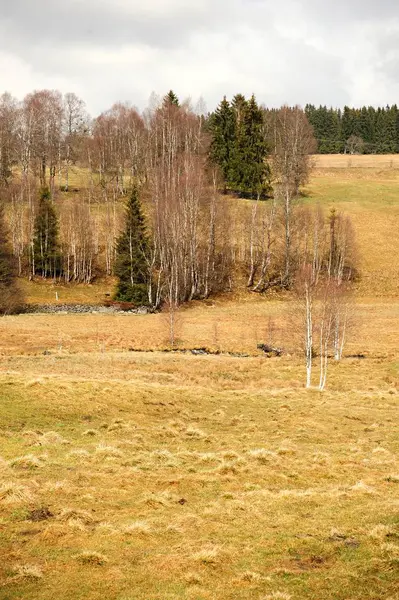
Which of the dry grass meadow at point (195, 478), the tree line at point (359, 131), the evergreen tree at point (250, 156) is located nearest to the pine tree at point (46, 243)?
the dry grass meadow at point (195, 478)

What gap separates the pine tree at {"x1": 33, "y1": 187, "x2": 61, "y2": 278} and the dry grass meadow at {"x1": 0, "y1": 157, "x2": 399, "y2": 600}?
34.0 m

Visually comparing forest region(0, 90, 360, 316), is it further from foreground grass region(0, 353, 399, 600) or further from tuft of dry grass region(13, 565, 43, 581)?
tuft of dry grass region(13, 565, 43, 581)

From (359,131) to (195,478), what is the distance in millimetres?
173074

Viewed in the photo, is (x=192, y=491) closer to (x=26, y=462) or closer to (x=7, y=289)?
(x=26, y=462)

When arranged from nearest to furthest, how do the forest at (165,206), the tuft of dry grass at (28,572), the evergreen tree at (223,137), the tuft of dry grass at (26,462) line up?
the tuft of dry grass at (28,572), the tuft of dry grass at (26,462), the forest at (165,206), the evergreen tree at (223,137)

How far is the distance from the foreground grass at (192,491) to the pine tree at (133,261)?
3622 cm

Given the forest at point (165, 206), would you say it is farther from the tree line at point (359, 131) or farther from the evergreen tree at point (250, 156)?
the tree line at point (359, 131)

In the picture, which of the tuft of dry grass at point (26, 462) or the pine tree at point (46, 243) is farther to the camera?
the pine tree at point (46, 243)

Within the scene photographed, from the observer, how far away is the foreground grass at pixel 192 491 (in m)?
10.5

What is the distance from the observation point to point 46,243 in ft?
245

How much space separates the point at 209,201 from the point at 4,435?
6085 cm

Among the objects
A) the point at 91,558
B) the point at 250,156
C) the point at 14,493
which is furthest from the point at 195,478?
the point at 250,156

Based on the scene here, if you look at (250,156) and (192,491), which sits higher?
(250,156)

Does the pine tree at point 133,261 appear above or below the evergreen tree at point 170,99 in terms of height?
below
